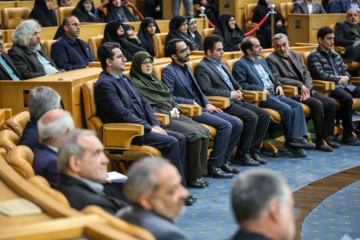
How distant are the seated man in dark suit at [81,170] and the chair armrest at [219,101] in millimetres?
3367

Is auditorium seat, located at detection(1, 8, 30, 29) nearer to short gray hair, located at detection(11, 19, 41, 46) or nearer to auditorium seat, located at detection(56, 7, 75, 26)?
auditorium seat, located at detection(56, 7, 75, 26)

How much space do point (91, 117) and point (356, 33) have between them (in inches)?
193

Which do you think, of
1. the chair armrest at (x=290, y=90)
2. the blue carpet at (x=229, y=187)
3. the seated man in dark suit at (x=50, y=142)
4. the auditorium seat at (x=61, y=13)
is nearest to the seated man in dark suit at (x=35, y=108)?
the seated man in dark suit at (x=50, y=142)

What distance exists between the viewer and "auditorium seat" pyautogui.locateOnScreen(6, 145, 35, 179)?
330cm

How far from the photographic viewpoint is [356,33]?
9055 millimetres

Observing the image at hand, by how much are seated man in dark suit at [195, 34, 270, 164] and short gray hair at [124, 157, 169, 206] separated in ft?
13.3

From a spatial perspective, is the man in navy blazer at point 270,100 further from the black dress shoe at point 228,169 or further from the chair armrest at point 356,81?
the chair armrest at point 356,81

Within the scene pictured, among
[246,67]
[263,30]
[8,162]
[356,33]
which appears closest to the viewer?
[8,162]

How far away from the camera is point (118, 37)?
26.1 feet

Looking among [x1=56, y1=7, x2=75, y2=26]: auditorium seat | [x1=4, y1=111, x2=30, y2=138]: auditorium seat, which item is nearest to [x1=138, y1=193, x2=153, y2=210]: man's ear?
[x1=4, y1=111, x2=30, y2=138]: auditorium seat

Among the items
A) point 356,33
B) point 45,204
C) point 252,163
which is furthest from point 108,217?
point 356,33

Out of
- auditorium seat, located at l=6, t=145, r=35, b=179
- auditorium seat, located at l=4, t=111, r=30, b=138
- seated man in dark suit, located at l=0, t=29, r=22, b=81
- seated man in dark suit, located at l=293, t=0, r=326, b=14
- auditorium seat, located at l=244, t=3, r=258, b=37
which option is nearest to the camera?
auditorium seat, located at l=6, t=145, r=35, b=179

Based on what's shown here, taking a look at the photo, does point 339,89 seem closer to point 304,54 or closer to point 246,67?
Result: point 304,54

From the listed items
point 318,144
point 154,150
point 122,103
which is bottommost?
point 318,144
